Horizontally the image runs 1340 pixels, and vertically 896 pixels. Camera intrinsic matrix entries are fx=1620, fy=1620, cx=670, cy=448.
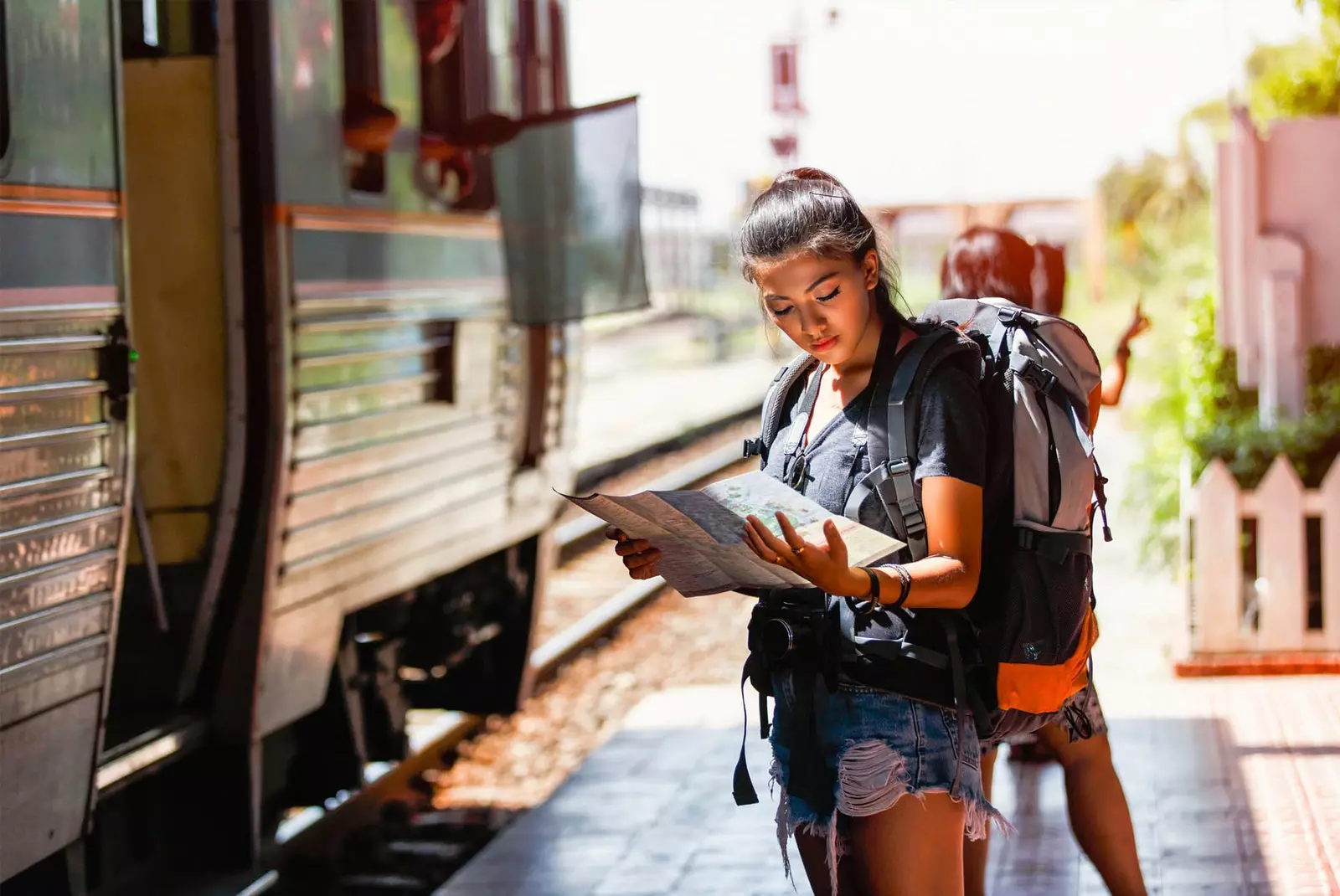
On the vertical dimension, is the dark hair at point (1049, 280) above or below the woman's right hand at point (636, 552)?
above

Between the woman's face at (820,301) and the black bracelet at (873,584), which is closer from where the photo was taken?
the black bracelet at (873,584)

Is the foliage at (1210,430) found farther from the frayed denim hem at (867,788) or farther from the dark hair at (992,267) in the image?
the frayed denim hem at (867,788)

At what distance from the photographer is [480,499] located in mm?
6391

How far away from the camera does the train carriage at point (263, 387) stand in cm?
376

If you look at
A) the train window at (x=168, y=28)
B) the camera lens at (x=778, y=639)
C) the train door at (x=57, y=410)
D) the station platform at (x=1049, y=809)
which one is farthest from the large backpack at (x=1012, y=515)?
the train window at (x=168, y=28)

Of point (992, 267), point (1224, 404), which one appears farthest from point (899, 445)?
point (1224, 404)

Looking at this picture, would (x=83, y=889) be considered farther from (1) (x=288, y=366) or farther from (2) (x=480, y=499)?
(2) (x=480, y=499)

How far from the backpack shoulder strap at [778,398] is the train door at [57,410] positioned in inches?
67.4

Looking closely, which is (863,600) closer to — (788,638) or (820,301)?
(788,638)

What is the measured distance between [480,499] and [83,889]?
98.6 inches

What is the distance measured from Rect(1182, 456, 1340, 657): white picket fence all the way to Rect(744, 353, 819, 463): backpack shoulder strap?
429 centimetres

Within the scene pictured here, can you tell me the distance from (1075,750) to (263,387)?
99.0 inches

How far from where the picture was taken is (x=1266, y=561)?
6.82 metres

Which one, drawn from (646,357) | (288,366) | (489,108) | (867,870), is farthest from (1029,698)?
(646,357)
